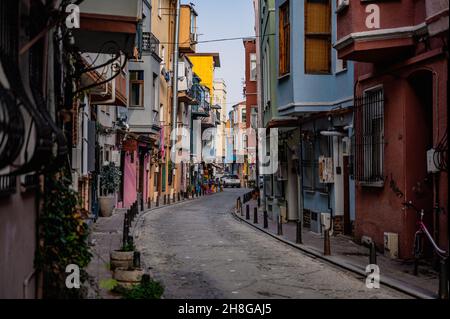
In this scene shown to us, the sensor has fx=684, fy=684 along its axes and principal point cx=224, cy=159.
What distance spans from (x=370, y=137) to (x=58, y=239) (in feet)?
30.9

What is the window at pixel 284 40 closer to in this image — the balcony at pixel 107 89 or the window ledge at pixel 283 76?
the window ledge at pixel 283 76

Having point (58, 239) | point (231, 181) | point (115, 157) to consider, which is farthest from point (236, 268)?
point (231, 181)

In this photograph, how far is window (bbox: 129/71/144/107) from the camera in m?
34.9

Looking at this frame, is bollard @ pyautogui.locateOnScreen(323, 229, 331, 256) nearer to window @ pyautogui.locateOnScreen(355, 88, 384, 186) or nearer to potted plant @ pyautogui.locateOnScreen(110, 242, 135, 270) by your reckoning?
window @ pyautogui.locateOnScreen(355, 88, 384, 186)

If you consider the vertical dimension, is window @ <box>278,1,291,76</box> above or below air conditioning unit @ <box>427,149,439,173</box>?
above

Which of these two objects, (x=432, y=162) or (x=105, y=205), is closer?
(x=432, y=162)

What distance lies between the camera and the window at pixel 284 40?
831 inches

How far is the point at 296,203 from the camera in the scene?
25781mm

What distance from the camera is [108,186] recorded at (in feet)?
92.4

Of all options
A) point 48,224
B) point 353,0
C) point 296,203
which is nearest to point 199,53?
point 296,203

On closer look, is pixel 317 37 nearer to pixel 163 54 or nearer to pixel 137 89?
pixel 137 89

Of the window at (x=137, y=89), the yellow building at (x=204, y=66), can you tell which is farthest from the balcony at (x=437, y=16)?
the yellow building at (x=204, y=66)

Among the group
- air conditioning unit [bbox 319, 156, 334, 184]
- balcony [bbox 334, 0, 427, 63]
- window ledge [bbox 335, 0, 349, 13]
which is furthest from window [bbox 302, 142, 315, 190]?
balcony [bbox 334, 0, 427, 63]

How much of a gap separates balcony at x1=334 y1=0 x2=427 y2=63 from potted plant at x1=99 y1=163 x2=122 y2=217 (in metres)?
14.8
